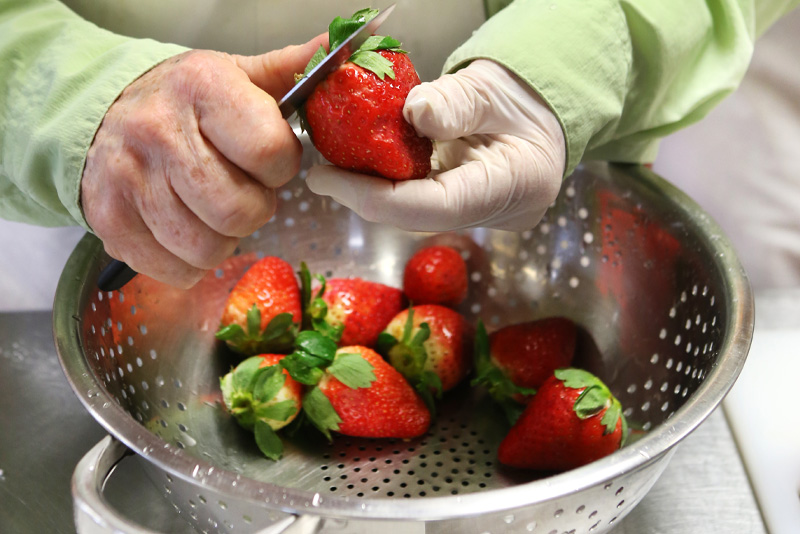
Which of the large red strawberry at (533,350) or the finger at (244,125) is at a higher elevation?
the finger at (244,125)

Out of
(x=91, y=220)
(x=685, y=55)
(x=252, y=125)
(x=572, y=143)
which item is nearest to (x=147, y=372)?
(x=91, y=220)

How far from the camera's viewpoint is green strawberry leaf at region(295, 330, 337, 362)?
56 cm

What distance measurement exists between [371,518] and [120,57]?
1.15 feet

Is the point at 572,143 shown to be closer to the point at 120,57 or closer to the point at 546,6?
the point at 546,6

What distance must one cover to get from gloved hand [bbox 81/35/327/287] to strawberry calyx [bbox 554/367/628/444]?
0.26 m

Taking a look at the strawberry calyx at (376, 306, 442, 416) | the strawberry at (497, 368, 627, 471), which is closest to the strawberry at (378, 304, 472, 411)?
the strawberry calyx at (376, 306, 442, 416)

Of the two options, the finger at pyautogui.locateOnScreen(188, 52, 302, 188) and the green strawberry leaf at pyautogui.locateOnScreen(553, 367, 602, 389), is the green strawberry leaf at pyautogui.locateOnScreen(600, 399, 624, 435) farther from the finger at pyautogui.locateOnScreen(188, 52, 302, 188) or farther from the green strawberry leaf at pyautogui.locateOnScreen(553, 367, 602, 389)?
the finger at pyautogui.locateOnScreen(188, 52, 302, 188)

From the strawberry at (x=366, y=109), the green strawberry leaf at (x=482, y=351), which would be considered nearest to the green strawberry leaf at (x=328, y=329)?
the green strawberry leaf at (x=482, y=351)

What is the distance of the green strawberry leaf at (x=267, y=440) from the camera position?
554 mm

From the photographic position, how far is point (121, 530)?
0.34 m

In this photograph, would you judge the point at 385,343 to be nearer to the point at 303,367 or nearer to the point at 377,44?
the point at 303,367

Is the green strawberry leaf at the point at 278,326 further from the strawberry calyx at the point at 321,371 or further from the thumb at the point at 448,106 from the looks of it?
the thumb at the point at 448,106

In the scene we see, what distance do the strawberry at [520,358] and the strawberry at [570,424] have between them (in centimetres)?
7

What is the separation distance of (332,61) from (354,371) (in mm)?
262
